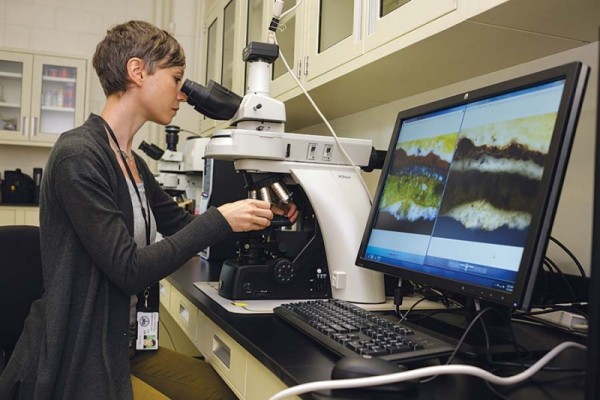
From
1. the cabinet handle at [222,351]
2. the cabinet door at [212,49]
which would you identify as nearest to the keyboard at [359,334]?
the cabinet handle at [222,351]

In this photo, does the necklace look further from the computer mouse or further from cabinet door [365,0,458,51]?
the computer mouse

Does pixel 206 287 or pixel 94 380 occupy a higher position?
pixel 206 287

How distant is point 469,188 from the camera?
898mm

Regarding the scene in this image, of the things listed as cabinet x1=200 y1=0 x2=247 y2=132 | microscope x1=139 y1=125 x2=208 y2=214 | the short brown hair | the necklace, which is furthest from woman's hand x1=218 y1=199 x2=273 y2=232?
cabinet x1=200 y1=0 x2=247 y2=132

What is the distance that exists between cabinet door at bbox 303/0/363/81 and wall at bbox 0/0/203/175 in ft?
7.40

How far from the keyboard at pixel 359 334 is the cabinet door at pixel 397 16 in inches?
25.0

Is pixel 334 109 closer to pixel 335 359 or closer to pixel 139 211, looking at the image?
pixel 139 211

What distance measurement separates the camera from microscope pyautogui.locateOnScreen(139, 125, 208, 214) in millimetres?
2385

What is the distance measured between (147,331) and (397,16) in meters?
1.01

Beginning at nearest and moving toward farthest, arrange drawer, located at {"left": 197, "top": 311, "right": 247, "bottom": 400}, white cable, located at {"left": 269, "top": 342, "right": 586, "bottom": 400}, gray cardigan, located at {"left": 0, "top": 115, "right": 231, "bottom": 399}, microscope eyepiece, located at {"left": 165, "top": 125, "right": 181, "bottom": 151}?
white cable, located at {"left": 269, "top": 342, "right": 586, "bottom": 400}, drawer, located at {"left": 197, "top": 311, "right": 247, "bottom": 400}, gray cardigan, located at {"left": 0, "top": 115, "right": 231, "bottom": 399}, microscope eyepiece, located at {"left": 165, "top": 125, "right": 181, "bottom": 151}

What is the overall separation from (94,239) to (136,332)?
15.4 inches

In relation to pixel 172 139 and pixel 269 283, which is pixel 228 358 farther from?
pixel 172 139

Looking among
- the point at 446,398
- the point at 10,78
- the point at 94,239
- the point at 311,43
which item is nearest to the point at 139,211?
the point at 94,239

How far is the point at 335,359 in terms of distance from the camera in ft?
2.57
